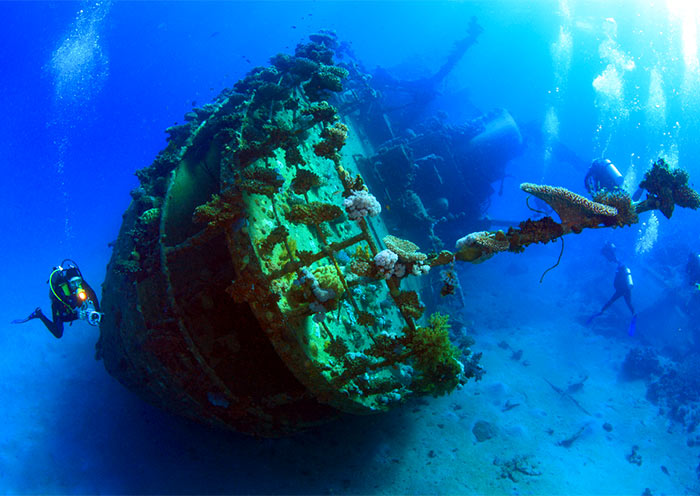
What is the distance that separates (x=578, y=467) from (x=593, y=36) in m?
85.0

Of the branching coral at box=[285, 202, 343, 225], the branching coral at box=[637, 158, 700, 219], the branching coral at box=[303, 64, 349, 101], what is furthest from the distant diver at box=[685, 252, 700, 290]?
the branching coral at box=[285, 202, 343, 225]

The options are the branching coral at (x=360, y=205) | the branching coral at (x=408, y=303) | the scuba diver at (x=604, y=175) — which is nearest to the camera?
the branching coral at (x=360, y=205)

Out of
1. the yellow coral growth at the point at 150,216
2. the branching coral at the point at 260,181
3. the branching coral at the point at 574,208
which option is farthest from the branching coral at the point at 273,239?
the branching coral at the point at 574,208

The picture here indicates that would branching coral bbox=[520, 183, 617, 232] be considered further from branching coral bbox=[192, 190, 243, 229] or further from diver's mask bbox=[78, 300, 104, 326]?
diver's mask bbox=[78, 300, 104, 326]

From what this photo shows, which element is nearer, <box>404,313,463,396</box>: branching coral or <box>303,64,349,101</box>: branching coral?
<box>404,313,463,396</box>: branching coral

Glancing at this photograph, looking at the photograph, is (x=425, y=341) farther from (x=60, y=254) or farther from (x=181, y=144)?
(x=60, y=254)

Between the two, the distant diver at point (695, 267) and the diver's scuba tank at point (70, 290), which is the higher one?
the diver's scuba tank at point (70, 290)

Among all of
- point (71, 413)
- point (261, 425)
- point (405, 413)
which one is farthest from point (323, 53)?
point (71, 413)

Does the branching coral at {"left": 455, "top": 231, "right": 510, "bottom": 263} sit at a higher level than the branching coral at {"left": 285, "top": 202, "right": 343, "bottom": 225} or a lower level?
lower

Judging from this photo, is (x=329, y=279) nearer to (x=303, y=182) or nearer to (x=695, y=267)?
(x=303, y=182)

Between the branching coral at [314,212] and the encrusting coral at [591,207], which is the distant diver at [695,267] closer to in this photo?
the encrusting coral at [591,207]

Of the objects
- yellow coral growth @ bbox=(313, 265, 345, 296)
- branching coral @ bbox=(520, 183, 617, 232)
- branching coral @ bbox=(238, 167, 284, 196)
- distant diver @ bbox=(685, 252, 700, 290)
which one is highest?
branching coral @ bbox=(238, 167, 284, 196)

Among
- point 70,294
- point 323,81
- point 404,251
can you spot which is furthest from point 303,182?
point 70,294

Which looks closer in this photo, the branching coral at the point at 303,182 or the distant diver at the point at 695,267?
the branching coral at the point at 303,182
